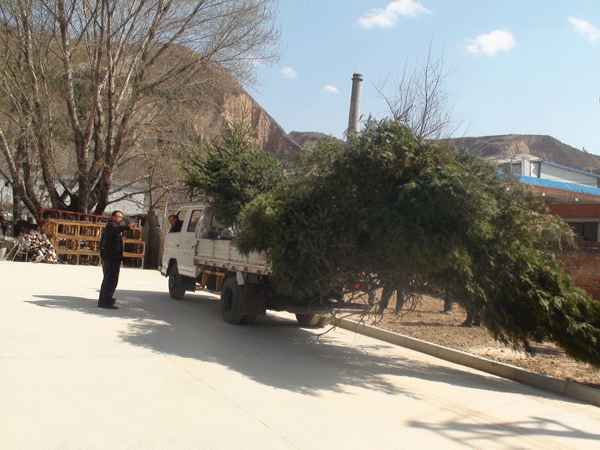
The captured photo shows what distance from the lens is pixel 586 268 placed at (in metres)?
13.4

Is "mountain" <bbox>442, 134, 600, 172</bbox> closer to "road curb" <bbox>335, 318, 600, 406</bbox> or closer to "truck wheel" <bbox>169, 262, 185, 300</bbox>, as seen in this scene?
"truck wheel" <bbox>169, 262, 185, 300</bbox>

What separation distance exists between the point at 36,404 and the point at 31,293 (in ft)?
25.1

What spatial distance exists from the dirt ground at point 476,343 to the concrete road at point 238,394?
2.63 feet

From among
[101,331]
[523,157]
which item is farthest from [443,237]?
[523,157]

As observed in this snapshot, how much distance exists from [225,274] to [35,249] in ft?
44.0

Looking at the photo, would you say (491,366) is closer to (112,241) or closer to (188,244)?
(188,244)

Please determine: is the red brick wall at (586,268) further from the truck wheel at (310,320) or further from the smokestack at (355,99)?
the smokestack at (355,99)

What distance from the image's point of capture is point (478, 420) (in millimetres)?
5578

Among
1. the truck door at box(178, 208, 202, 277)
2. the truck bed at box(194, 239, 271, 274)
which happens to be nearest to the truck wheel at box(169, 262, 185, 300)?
the truck door at box(178, 208, 202, 277)

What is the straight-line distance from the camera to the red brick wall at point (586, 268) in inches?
516

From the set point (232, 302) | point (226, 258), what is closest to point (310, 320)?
A: point (232, 302)

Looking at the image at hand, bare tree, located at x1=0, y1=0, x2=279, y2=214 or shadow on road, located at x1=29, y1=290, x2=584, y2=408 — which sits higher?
bare tree, located at x1=0, y1=0, x2=279, y2=214

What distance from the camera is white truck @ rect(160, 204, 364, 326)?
882cm

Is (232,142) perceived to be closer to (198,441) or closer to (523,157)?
(198,441)
